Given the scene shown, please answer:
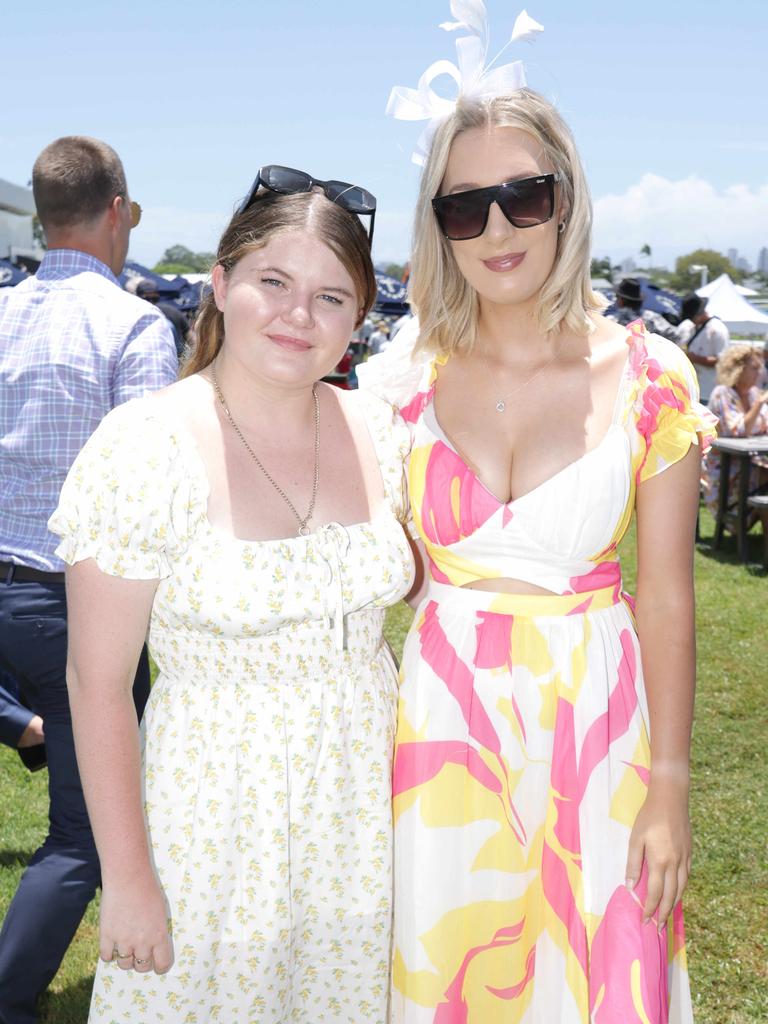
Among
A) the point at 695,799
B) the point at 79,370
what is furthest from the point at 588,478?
the point at 695,799

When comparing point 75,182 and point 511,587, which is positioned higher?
point 75,182

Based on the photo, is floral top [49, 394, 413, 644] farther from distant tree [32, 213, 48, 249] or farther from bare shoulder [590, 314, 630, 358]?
distant tree [32, 213, 48, 249]

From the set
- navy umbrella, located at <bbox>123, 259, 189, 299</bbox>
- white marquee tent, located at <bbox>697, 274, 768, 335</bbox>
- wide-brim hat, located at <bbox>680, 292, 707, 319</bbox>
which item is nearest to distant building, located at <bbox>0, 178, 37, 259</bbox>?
navy umbrella, located at <bbox>123, 259, 189, 299</bbox>

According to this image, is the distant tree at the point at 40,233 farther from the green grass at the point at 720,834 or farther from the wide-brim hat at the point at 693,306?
the wide-brim hat at the point at 693,306

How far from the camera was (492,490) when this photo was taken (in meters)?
2.05

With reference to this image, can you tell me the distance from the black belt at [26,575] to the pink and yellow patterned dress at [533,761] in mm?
1377

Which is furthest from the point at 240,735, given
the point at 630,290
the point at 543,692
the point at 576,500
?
the point at 630,290

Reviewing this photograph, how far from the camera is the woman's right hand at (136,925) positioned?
182 cm

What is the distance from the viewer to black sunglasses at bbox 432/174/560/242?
6.77ft

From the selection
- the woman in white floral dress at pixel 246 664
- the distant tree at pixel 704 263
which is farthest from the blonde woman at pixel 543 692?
the distant tree at pixel 704 263

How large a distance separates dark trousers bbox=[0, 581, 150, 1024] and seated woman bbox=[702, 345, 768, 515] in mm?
7555

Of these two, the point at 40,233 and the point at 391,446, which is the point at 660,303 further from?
the point at 40,233

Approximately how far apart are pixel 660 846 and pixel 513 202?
1.28 m

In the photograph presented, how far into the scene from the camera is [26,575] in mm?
2975
